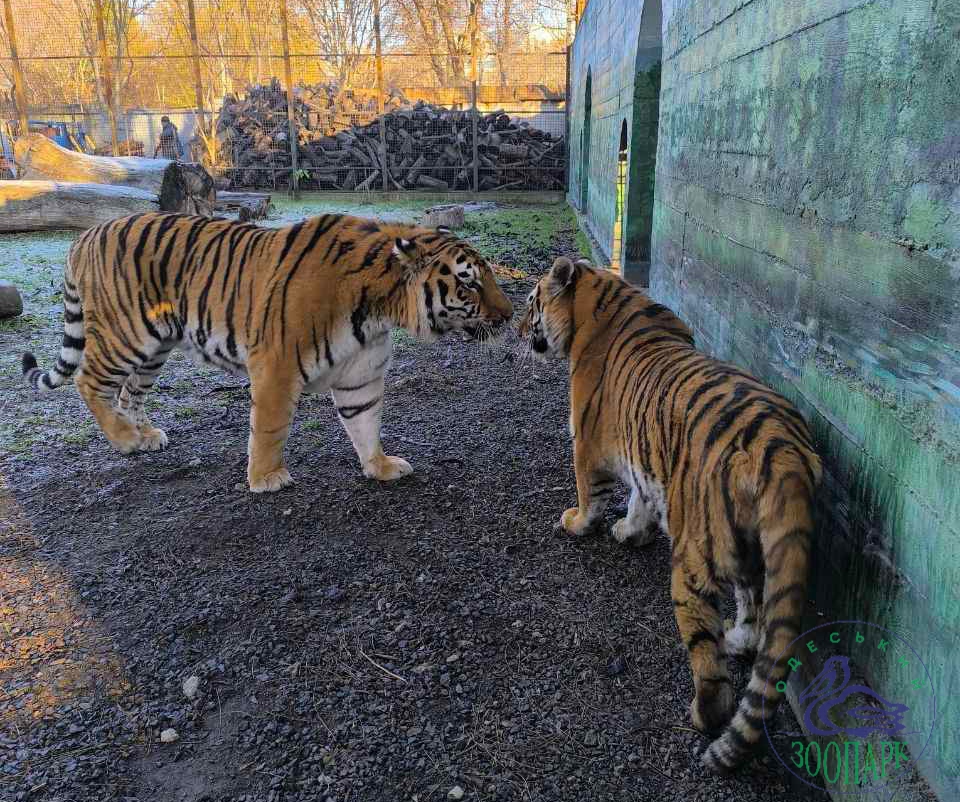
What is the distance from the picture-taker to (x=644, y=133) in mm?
7426

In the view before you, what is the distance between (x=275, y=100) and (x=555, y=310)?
19835 mm

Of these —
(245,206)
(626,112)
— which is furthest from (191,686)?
(245,206)

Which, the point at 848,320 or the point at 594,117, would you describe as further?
the point at 594,117

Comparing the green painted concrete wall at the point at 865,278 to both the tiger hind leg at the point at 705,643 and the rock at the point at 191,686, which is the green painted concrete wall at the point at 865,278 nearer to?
the tiger hind leg at the point at 705,643

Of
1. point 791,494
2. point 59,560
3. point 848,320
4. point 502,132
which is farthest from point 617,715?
point 502,132

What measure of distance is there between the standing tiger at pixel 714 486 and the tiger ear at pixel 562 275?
0.47 m

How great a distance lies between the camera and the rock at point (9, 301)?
284 inches

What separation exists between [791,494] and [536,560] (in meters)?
1.63

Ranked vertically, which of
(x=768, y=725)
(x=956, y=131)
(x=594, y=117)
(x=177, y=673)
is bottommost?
(x=177, y=673)

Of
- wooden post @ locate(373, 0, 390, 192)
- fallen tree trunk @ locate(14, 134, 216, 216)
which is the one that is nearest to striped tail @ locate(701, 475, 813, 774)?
fallen tree trunk @ locate(14, 134, 216, 216)

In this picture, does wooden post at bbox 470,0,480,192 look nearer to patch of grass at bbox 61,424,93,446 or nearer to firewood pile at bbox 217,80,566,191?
firewood pile at bbox 217,80,566,191

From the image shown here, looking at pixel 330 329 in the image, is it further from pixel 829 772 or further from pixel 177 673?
pixel 829 772

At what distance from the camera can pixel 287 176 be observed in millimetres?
19875

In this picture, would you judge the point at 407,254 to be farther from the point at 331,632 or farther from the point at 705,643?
the point at 705,643
